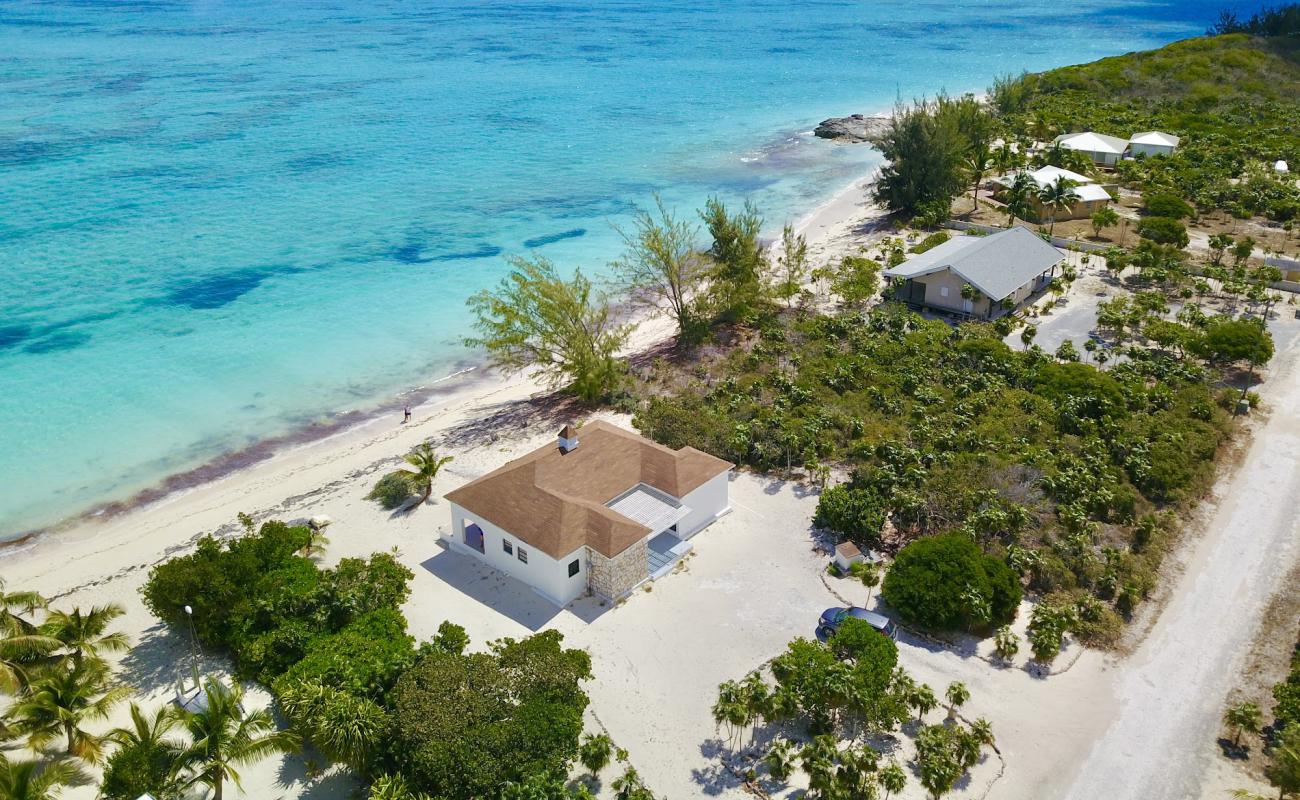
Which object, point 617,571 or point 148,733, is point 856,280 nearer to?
point 617,571

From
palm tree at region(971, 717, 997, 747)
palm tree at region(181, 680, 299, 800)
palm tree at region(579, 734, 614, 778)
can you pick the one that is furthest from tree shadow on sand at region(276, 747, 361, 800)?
palm tree at region(971, 717, 997, 747)

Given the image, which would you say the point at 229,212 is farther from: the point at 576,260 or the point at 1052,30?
the point at 1052,30

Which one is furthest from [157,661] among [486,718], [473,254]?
[473,254]

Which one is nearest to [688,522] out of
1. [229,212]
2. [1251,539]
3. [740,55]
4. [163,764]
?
[163,764]

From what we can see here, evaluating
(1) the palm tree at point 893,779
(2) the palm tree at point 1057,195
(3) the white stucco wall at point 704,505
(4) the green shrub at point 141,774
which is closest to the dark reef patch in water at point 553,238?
(2) the palm tree at point 1057,195

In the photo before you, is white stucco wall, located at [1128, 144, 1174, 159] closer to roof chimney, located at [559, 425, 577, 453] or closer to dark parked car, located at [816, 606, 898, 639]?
dark parked car, located at [816, 606, 898, 639]

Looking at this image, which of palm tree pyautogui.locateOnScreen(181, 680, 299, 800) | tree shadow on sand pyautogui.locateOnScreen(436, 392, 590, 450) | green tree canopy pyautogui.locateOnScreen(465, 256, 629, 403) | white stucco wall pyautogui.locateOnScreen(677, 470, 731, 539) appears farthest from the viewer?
green tree canopy pyautogui.locateOnScreen(465, 256, 629, 403)
